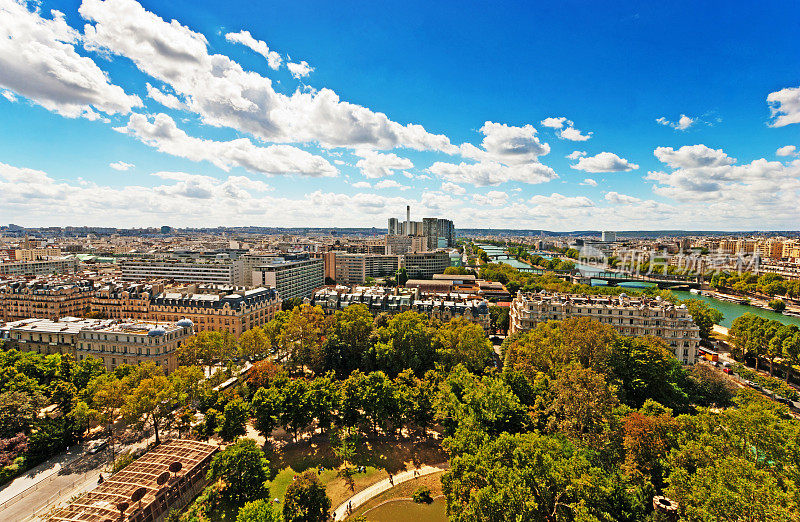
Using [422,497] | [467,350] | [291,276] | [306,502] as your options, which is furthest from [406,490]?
[291,276]

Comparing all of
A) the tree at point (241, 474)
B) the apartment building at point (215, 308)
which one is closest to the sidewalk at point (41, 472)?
the tree at point (241, 474)

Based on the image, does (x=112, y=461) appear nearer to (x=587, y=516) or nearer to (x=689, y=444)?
(x=587, y=516)

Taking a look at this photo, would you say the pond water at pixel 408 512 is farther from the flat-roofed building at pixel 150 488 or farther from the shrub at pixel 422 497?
the flat-roofed building at pixel 150 488

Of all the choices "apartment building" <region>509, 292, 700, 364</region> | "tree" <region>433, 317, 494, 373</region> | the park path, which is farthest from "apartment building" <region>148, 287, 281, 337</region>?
"apartment building" <region>509, 292, 700, 364</region>

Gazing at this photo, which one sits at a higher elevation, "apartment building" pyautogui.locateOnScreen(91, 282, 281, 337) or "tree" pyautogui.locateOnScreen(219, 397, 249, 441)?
"apartment building" pyautogui.locateOnScreen(91, 282, 281, 337)

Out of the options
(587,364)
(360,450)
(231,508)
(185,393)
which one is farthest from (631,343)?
(185,393)

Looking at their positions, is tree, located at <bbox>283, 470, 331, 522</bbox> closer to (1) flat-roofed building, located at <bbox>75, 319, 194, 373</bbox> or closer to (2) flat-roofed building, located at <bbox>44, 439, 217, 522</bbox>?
(2) flat-roofed building, located at <bbox>44, 439, 217, 522</bbox>

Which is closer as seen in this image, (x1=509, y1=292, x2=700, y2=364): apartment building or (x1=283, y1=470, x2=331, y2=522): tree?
(x1=283, y1=470, x2=331, y2=522): tree
